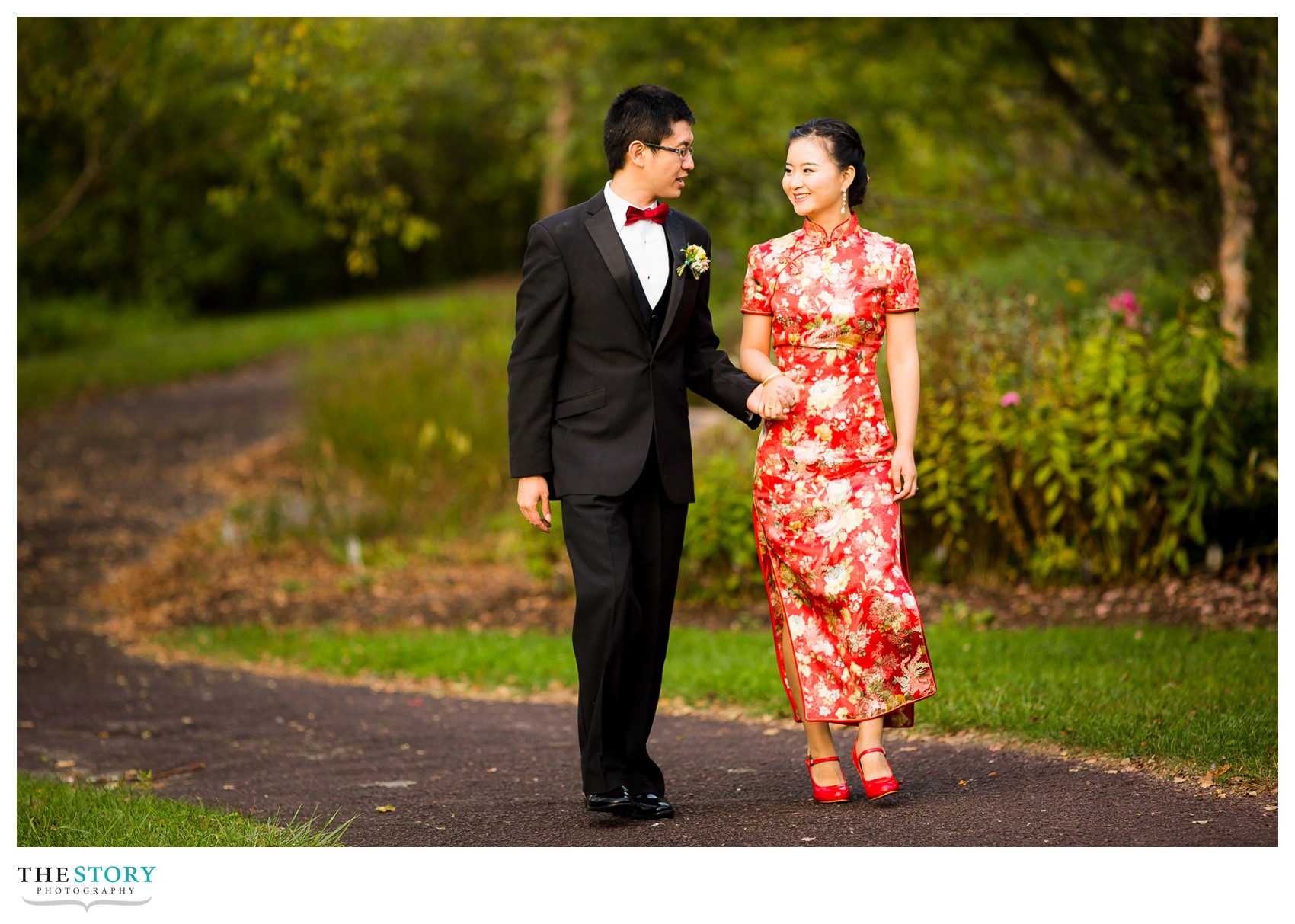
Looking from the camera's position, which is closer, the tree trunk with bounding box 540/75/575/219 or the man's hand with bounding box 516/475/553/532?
the man's hand with bounding box 516/475/553/532

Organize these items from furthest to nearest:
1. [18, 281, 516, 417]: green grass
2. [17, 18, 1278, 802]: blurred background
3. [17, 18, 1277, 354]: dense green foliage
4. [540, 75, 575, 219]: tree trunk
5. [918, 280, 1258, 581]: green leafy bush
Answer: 1. [18, 281, 516, 417]: green grass
2. [540, 75, 575, 219]: tree trunk
3. [17, 18, 1277, 354]: dense green foliage
4. [918, 280, 1258, 581]: green leafy bush
5. [17, 18, 1278, 802]: blurred background

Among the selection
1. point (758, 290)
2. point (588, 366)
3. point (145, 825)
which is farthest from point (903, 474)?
point (145, 825)

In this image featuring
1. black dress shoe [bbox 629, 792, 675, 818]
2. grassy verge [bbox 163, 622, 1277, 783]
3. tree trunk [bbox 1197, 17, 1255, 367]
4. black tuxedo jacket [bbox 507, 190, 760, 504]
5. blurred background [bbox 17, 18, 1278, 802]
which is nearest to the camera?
black tuxedo jacket [bbox 507, 190, 760, 504]

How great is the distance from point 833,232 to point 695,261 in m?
0.42

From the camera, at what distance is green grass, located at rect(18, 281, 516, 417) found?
1856 cm

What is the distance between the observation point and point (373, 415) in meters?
11.7

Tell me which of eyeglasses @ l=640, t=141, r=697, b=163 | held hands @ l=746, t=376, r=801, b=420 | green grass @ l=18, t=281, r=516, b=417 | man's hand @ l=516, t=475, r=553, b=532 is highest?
green grass @ l=18, t=281, r=516, b=417

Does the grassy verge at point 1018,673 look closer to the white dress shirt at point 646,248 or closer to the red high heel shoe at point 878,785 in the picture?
the red high heel shoe at point 878,785

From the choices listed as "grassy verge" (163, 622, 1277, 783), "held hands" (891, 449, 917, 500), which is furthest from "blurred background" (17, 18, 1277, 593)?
"held hands" (891, 449, 917, 500)

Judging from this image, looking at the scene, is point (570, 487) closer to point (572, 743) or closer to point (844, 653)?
point (844, 653)

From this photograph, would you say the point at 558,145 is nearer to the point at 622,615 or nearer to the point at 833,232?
the point at 833,232

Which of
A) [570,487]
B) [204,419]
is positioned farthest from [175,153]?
[570,487]

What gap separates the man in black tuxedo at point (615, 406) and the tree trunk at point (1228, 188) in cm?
556

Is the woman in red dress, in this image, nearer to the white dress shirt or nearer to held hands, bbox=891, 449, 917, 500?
held hands, bbox=891, 449, 917, 500
